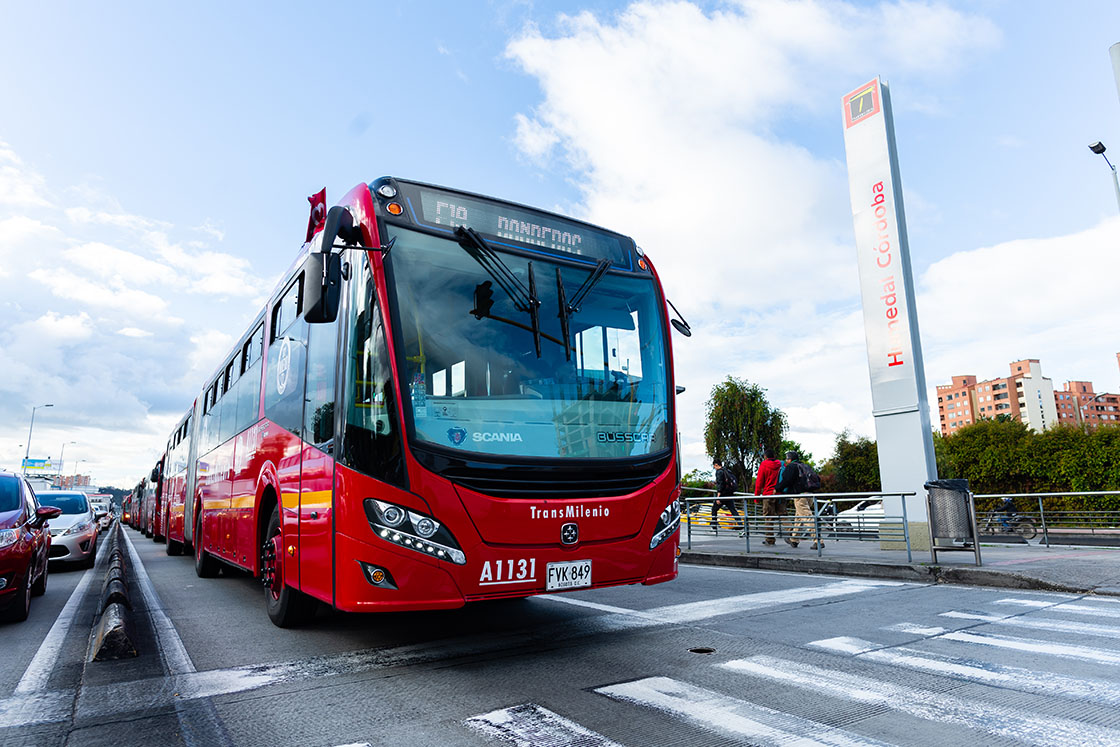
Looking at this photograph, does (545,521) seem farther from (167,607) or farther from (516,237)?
(167,607)

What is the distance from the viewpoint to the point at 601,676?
4637 mm

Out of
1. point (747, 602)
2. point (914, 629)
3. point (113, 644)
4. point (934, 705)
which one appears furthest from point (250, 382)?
point (934, 705)

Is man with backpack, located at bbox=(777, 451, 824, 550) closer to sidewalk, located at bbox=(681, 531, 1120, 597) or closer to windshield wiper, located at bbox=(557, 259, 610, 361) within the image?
sidewalk, located at bbox=(681, 531, 1120, 597)

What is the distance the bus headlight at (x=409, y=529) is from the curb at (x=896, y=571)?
715 centimetres

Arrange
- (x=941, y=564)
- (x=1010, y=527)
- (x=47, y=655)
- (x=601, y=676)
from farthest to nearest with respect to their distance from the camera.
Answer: (x=1010, y=527) < (x=941, y=564) < (x=47, y=655) < (x=601, y=676)

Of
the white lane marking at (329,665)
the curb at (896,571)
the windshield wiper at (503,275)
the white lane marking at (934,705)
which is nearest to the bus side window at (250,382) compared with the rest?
the white lane marking at (329,665)

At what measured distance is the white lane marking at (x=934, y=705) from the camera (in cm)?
344

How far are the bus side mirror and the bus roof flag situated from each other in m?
2.21

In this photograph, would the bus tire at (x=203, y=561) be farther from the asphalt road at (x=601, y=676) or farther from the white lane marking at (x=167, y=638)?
the asphalt road at (x=601, y=676)

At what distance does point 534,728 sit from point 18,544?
645cm

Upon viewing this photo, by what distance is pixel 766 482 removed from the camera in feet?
49.0

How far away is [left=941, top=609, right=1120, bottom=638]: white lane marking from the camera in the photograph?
18.7ft

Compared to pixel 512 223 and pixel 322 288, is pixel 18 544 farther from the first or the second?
pixel 512 223

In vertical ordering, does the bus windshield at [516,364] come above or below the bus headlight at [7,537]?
above
